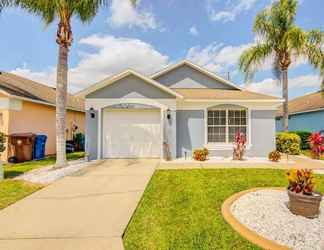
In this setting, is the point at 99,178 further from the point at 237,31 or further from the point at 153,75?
the point at 237,31

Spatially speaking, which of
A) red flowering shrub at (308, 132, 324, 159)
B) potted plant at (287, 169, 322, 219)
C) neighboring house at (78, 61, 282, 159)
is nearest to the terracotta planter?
potted plant at (287, 169, 322, 219)

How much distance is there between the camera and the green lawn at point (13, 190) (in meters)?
5.97

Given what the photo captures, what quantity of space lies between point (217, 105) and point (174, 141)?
326 cm

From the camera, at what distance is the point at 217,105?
12789mm

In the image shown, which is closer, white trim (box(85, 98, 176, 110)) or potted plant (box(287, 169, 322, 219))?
potted plant (box(287, 169, 322, 219))

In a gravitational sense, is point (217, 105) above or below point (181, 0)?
below

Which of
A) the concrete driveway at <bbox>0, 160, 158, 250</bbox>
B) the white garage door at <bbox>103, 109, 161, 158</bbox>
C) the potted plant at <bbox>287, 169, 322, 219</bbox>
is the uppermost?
the white garage door at <bbox>103, 109, 161, 158</bbox>

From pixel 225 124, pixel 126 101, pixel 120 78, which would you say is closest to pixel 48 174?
pixel 126 101

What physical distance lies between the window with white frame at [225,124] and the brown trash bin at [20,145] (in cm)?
1021

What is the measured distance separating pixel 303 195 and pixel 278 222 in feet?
2.79

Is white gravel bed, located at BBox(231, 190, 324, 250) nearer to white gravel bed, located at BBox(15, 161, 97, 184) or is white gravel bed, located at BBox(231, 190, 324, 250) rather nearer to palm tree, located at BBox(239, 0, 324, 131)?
white gravel bed, located at BBox(15, 161, 97, 184)

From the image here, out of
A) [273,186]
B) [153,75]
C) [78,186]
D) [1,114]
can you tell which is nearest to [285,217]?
[273,186]

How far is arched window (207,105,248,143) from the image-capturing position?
508 inches

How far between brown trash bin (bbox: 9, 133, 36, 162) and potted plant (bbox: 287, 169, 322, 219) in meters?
12.7
